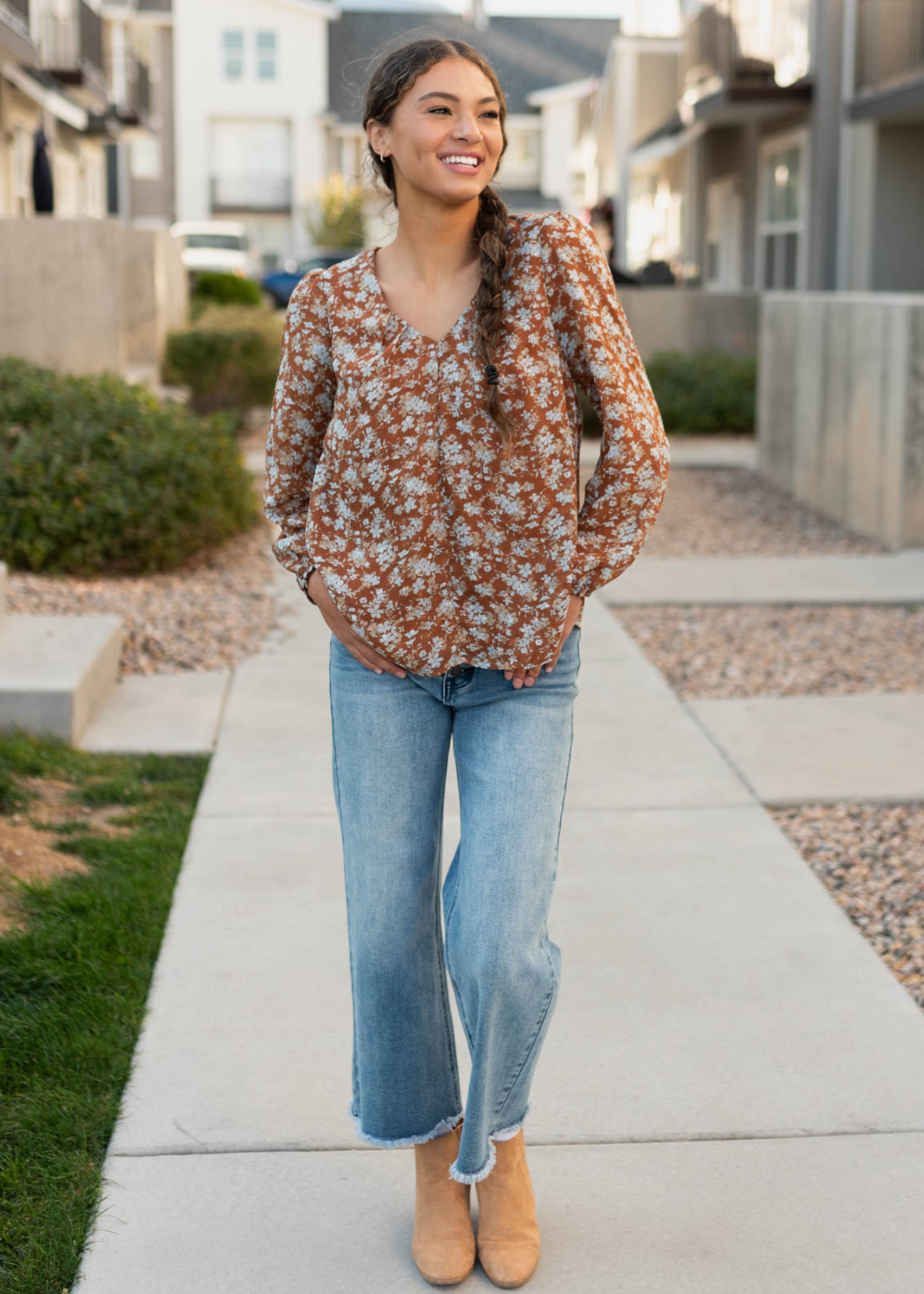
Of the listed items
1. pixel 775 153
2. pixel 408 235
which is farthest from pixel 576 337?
pixel 775 153

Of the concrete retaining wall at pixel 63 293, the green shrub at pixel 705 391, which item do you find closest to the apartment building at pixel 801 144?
the green shrub at pixel 705 391

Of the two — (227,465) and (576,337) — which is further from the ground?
(576,337)

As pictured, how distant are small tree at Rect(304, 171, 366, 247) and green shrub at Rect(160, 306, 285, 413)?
91.5 ft

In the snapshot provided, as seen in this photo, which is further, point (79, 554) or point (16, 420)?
point (16, 420)

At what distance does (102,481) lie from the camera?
799 centimetres

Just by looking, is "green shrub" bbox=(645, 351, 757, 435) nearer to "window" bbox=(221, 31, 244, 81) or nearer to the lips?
the lips

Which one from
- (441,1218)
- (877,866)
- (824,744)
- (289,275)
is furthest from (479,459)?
(289,275)

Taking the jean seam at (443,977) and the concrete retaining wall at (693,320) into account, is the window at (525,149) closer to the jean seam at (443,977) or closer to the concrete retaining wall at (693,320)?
the concrete retaining wall at (693,320)

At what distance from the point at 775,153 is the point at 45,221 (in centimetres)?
1090

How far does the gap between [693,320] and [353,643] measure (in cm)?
1594

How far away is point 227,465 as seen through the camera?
29.2 feet

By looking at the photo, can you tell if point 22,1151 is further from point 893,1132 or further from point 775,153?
point 775,153

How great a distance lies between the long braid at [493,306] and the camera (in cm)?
236

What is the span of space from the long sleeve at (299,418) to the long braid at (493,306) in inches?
10.3
